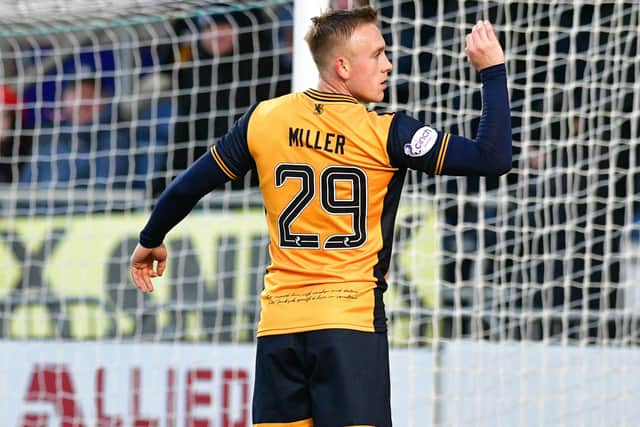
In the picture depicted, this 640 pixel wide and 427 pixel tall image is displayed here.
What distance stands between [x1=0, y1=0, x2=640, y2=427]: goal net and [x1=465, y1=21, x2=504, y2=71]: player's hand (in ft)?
7.95

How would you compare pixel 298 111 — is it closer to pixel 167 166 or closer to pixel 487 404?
pixel 487 404

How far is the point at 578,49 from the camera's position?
17.9 ft

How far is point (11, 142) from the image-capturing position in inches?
249

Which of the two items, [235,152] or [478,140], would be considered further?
[235,152]

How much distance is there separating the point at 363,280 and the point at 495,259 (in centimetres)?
276

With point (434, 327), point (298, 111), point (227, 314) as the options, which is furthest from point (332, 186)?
point (227, 314)

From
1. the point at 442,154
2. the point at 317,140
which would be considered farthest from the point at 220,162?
the point at 442,154

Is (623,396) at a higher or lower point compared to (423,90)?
lower

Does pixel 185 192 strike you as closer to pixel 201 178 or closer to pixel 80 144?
pixel 201 178

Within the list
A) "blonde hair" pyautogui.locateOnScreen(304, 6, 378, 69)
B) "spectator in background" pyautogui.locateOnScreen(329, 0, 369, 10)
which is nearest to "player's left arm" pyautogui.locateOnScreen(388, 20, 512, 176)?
"blonde hair" pyautogui.locateOnScreen(304, 6, 378, 69)

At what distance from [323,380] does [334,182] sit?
460 millimetres

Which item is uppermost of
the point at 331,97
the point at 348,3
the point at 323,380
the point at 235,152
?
the point at 348,3

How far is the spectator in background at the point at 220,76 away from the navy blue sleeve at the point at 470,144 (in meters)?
3.36

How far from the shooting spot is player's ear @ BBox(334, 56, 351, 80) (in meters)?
2.69
